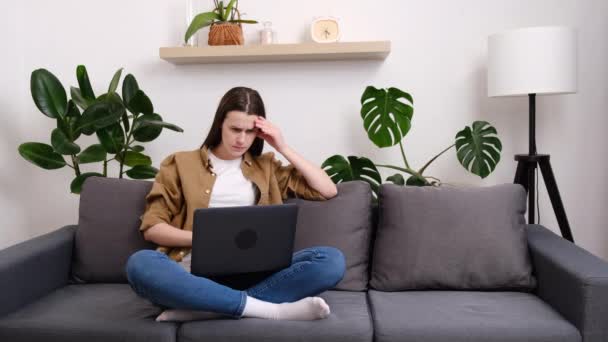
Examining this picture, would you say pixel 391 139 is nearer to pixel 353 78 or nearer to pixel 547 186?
pixel 353 78

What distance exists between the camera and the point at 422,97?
3.08 meters

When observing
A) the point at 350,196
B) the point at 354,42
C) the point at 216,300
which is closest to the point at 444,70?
the point at 354,42

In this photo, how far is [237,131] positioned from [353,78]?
102 centimetres

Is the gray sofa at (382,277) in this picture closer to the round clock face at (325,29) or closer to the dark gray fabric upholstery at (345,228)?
the dark gray fabric upholstery at (345,228)

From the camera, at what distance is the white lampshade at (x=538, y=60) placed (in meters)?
2.57

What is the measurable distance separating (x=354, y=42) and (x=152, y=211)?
1238 mm

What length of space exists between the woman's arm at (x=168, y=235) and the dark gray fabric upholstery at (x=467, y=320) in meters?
0.66

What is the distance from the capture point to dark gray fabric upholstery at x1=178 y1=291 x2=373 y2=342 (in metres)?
1.85

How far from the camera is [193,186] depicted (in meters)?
2.24

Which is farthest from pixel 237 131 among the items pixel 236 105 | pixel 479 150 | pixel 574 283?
pixel 574 283

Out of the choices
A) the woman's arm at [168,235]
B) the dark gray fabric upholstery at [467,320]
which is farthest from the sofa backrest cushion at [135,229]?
the dark gray fabric upholstery at [467,320]

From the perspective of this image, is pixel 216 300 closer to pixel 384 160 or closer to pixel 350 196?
pixel 350 196

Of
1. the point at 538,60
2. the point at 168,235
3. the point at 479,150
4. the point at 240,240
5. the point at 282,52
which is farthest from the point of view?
the point at 282,52

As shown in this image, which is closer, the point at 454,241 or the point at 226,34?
the point at 454,241
